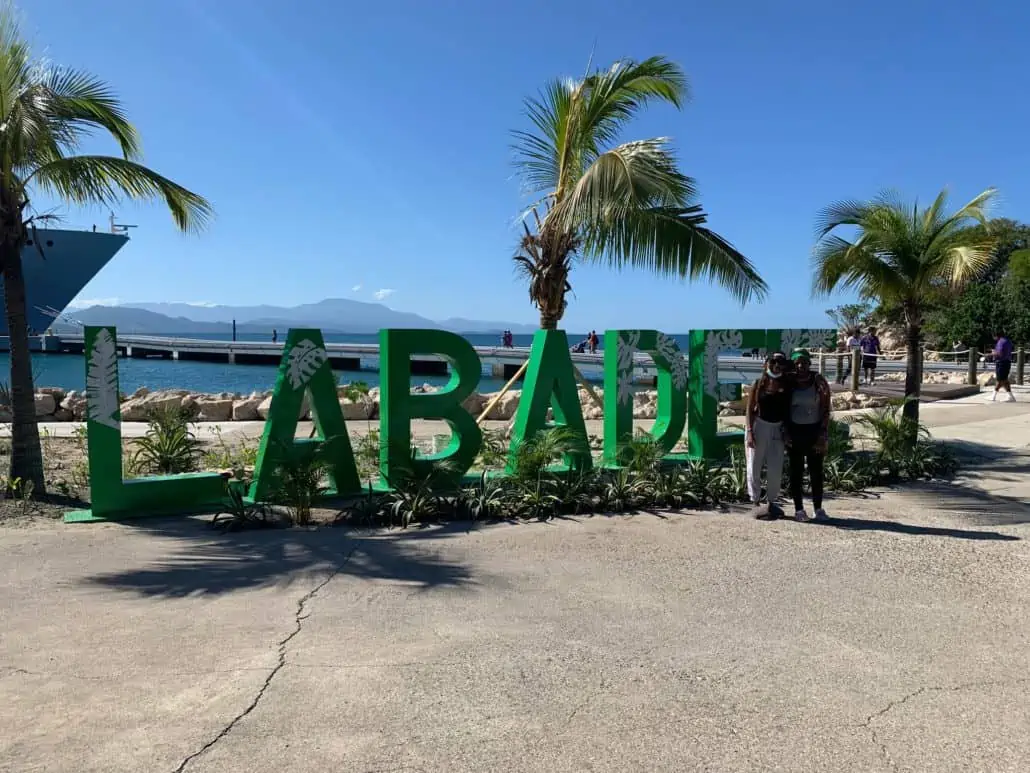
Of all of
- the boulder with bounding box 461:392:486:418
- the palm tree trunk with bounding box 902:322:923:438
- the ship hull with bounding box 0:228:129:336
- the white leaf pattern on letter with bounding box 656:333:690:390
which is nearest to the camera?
the white leaf pattern on letter with bounding box 656:333:690:390

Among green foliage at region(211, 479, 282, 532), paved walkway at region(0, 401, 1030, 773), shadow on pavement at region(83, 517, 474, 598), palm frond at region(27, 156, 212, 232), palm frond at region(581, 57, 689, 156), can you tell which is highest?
palm frond at region(581, 57, 689, 156)

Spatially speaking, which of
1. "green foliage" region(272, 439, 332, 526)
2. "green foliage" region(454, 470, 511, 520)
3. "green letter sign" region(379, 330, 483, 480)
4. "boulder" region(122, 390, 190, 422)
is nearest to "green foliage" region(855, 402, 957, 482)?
"green foliage" region(454, 470, 511, 520)

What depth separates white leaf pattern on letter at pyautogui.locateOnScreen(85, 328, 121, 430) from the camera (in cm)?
650

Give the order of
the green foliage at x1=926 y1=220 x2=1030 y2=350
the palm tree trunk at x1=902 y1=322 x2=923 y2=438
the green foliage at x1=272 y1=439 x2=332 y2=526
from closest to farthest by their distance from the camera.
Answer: the green foliage at x1=272 y1=439 x2=332 y2=526, the palm tree trunk at x1=902 y1=322 x2=923 y2=438, the green foliage at x1=926 y1=220 x2=1030 y2=350

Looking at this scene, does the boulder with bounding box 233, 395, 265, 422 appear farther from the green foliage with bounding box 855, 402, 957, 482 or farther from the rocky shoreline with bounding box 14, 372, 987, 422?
the green foliage with bounding box 855, 402, 957, 482

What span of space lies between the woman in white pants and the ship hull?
4263cm

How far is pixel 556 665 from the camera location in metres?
3.74

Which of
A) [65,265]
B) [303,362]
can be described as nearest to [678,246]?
[303,362]

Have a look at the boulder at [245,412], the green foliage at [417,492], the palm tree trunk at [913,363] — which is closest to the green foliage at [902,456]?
the palm tree trunk at [913,363]

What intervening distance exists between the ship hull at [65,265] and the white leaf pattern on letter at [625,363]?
40627 mm

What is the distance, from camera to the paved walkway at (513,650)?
118 inches

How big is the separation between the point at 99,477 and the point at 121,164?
2.99 meters

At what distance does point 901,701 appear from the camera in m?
3.40

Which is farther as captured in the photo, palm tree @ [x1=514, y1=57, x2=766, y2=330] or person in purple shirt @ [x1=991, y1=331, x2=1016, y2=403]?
person in purple shirt @ [x1=991, y1=331, x2=1016, y2=403]
